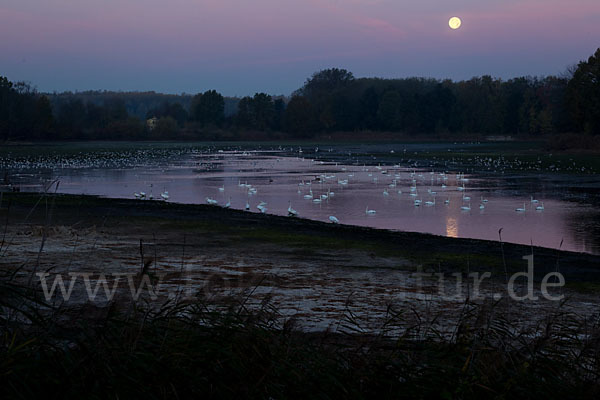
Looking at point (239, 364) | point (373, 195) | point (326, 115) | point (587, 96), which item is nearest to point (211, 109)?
point (326, 115)

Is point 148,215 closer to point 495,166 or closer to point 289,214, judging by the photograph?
point 289,214

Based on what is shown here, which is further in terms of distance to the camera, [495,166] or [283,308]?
[495,166]

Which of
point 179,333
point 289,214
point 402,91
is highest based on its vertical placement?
point 402,91

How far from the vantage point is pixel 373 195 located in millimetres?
34250

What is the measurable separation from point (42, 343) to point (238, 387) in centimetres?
138

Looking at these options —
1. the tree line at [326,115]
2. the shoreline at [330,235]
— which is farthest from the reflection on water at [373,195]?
the tree line at [326,115]

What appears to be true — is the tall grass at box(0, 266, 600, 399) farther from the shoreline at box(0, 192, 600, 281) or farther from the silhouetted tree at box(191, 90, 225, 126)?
the silhouetted tree at box(191, 90, 225, 126)

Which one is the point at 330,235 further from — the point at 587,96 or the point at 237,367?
the point at 587,96

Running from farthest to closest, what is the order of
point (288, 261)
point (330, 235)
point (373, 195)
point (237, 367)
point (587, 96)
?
point (587, 96) → point (373, 195) → point (330, 235) → point (288, 261) → point (237, 367)

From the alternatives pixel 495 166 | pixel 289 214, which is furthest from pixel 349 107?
pixel 289 214

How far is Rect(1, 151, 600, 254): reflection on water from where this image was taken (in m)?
23.2

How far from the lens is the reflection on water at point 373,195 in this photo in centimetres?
2319

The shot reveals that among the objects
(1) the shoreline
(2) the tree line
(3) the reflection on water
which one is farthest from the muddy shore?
(2) the tree line

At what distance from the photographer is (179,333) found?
5562 mm
